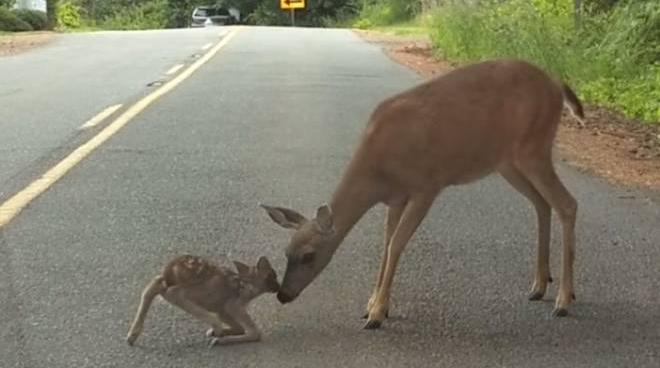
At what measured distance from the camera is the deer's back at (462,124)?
5.11m

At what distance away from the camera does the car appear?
6072 centimetres

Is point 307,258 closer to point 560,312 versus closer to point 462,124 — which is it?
point 462,124

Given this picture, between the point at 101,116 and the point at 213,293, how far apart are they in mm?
8091

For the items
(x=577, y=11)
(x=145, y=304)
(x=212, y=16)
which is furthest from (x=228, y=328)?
(x=212, y=16)

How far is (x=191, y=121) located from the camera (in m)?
12.3

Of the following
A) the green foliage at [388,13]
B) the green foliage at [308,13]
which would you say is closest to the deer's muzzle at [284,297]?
the green foliage at [388,13]

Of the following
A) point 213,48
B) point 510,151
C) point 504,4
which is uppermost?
point 510,151

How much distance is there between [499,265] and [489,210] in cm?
159

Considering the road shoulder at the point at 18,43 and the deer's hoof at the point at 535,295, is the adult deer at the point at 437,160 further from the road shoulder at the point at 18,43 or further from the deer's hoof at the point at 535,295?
the road shoulder at the point at 18,43

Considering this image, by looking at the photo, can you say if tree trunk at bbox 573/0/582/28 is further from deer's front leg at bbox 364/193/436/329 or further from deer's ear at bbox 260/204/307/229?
deer's ear at bbox 260/204/307/229

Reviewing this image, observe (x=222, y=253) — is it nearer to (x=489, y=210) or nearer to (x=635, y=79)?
(x=489, y=210)

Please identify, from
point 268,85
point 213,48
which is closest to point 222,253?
point 268,85

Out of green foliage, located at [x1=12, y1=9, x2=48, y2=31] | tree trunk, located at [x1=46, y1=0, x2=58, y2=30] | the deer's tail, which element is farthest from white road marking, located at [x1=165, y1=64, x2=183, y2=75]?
tree trunk, located at [x1=46, y1=0, x2=58, y2=30]

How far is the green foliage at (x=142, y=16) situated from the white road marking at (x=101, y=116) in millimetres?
54552
